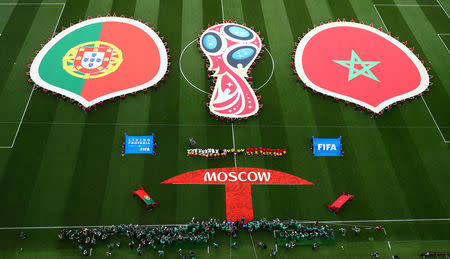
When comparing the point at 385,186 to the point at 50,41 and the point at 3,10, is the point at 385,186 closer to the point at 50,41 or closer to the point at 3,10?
the point at 50,41

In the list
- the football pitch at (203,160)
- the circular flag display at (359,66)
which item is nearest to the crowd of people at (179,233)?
the football pitch at (203,160)

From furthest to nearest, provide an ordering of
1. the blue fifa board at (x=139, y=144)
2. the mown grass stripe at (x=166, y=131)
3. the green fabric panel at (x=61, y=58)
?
1. the green fabric panel at (x=61, y=58)
2. the blue fifa board at (x=139, y=144)
3. the mown grass stripe at (x=166, y=131)

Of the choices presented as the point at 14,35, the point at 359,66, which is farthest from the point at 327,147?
the point at 14,35

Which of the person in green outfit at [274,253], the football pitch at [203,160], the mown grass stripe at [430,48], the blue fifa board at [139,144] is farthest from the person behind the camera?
the mown grass stripe at [430,48]

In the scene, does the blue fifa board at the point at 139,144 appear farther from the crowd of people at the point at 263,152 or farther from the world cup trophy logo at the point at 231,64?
the crowd of people at the point at 263,152

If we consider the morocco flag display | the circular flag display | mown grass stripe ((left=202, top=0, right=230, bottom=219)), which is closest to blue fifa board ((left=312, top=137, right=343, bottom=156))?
the circular flag display

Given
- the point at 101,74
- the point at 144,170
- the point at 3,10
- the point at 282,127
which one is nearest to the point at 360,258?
the point at 282,127
